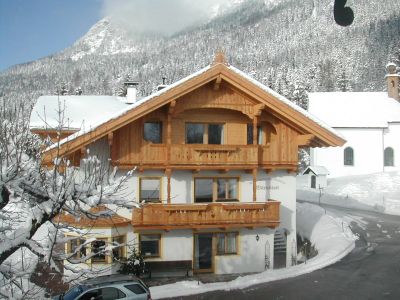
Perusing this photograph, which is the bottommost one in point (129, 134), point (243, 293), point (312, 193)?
point (243, 293)

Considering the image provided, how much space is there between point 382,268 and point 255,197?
251 inches

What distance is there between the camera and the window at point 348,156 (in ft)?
180

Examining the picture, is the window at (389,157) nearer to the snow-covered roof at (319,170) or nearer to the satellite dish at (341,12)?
the snow-covered roof at (319,170)

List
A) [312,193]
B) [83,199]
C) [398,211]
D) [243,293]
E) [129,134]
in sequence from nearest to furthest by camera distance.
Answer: [83,199]
[243,293]
[129,134]
[398,211]
[312,193]

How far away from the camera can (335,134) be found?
22797 mm

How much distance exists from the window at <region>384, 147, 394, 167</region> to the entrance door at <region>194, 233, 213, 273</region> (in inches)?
1532

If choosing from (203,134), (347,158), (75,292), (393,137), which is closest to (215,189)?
(203,134)

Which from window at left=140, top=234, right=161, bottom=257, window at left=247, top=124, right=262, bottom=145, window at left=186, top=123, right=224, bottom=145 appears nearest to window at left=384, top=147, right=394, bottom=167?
window at left=247, top=124, right=262, bottom=145

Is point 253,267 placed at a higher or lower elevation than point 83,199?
lower

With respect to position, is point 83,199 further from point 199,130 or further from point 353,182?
point 353,182

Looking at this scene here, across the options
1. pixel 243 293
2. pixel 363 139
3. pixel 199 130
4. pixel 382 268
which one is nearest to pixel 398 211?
pixel 363 139

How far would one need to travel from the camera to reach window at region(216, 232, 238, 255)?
74.8 ft

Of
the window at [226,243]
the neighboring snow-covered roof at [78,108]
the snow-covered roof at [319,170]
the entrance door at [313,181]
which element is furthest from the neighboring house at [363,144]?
the window at [226,243]

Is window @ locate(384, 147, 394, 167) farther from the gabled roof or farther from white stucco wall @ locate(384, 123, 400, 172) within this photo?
the gabled roof
